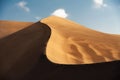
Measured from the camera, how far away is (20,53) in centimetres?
1394

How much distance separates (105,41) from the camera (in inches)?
809

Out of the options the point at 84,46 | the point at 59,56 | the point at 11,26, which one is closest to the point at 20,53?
the point at 59,56

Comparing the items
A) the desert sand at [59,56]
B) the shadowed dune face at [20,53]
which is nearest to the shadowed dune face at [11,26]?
the desert sand at [59,56]

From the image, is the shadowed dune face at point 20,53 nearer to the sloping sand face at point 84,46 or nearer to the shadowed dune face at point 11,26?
the sloping sand face at point 84,46

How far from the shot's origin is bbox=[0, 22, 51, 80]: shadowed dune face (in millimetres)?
11409

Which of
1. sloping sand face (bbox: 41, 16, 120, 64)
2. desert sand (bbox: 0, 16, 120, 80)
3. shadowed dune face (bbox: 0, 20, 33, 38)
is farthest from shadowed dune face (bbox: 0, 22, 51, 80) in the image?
shadowed dune face (bbox: 0, 20, 33, 38)

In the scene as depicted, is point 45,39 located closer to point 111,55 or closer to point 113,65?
point 111,55

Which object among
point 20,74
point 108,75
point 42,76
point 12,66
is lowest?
point 12,66

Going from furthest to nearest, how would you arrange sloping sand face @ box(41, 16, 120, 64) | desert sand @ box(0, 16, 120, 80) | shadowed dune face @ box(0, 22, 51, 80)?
sloping sand face @ box(41, 16, 120, 64), shadowed dune face @ box(0, 22, 51, 80), desert sand @ box(0, 16, 120, 80)

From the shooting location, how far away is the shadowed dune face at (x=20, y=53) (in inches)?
449

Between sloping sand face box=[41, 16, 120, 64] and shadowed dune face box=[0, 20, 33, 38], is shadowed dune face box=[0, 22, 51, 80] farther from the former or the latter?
shadowed dune face box=[0, 20, 33, 38]

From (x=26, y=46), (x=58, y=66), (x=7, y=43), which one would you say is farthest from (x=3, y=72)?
(x=7, y=43)

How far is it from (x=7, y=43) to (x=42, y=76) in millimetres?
8303

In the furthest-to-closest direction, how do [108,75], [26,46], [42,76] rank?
[26,46]
[42,76]
[108,75]
